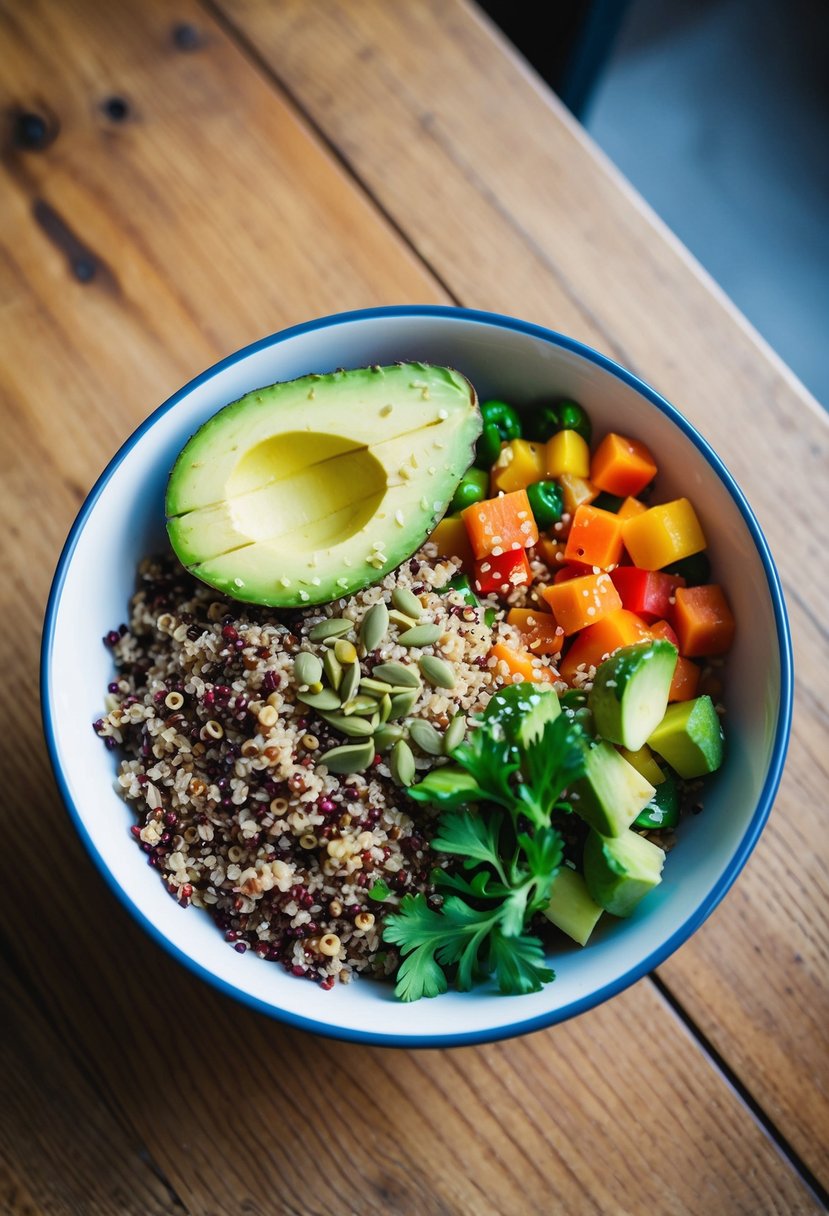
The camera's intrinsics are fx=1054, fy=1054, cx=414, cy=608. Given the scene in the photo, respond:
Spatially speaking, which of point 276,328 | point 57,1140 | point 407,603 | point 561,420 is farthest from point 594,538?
point 57,1140

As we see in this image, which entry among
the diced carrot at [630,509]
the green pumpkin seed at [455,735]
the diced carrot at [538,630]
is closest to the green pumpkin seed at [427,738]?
the green pumpkin seed at [455,735]

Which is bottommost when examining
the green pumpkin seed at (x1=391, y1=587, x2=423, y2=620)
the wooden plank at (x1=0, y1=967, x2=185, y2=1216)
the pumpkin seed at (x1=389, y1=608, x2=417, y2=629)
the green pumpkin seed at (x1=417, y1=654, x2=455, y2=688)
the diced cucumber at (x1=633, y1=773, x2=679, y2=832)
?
the wooden plank at (x1=0, y1=967, x2=185, y2=1216)

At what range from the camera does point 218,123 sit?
186 cm

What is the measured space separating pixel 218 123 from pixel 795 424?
1.14m

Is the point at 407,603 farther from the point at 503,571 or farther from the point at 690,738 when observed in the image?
the point at 690,738

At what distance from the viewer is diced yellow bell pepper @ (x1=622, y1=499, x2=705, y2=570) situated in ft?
4.87

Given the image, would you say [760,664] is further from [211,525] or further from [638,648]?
[211,525]

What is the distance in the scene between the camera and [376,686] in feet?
4.41

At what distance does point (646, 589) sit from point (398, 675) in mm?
403

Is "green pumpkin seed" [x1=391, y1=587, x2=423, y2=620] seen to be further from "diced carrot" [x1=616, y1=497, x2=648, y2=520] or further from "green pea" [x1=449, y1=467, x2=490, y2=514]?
"diced carrot" [x1=616, y1=497, x2=648, y2=520]

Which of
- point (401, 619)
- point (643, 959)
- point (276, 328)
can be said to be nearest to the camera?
point (643, 959)

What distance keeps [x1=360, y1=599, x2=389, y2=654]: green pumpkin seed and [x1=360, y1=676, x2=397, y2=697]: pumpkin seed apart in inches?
1.6

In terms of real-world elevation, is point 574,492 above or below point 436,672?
above

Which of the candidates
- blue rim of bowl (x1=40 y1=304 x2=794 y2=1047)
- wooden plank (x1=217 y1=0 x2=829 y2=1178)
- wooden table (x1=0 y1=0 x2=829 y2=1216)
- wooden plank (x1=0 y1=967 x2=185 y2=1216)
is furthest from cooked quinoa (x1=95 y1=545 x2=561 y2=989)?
wooden plank (x1=217 y1=0 x2=829 y2=1178)
